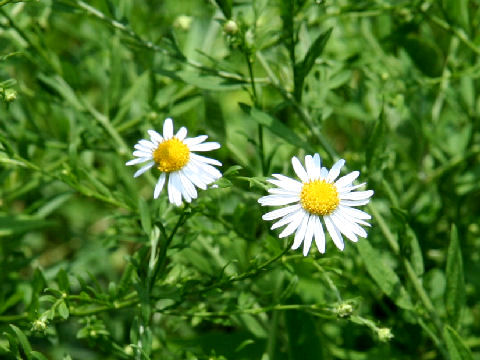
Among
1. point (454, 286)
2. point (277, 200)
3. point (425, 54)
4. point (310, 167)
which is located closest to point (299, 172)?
point (310, 167)

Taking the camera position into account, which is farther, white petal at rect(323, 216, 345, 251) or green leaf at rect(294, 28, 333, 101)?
green leaf at rect(294, 28, 333, 101)

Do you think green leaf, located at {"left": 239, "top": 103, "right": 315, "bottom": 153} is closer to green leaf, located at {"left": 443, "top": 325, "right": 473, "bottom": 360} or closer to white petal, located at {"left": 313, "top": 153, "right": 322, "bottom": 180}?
white petal, located at {"left": 313, "top": 153, "right": 322, "bottom": 180}

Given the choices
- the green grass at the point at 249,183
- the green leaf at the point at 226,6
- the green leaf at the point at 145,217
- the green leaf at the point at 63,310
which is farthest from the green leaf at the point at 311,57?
the green leaf at the point at 63,310

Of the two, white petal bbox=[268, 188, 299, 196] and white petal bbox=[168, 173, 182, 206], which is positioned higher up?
white petal bbox=[268, 188, 299, 196]

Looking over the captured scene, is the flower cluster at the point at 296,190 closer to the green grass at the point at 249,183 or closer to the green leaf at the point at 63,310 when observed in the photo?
the green grass at the point at 249,183

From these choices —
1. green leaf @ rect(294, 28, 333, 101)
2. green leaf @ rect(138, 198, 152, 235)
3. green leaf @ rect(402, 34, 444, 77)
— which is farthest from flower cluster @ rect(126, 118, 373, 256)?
green leaf @ rect(402, 34, 444, 77)

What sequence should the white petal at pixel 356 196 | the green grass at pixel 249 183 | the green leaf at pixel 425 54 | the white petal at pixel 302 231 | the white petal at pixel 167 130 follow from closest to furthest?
the white petal at pixel 302 231, the white petal at pixel 356 196, the white petal at pixel 167 130, the green grass at pixel 249 183, the green leaf at pixel 425 54

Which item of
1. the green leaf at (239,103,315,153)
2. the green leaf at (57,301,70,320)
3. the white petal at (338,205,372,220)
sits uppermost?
the green leaf at (239,103,315,153)

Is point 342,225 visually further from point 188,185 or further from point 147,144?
point 147,144
